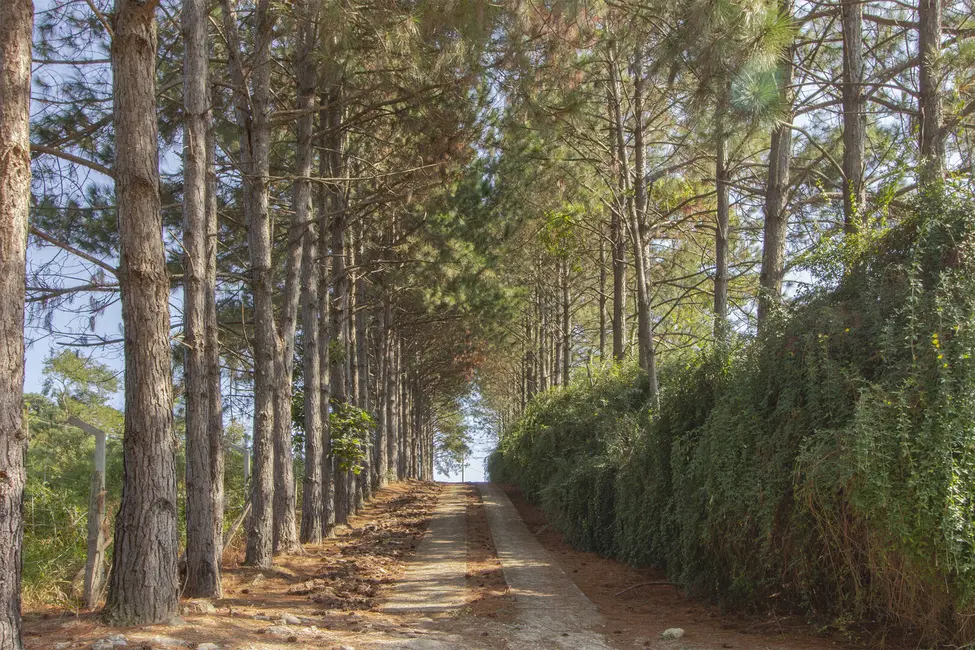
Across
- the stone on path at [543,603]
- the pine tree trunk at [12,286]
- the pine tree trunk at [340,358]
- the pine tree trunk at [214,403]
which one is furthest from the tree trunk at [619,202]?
the pine tree trunk at [12,286]

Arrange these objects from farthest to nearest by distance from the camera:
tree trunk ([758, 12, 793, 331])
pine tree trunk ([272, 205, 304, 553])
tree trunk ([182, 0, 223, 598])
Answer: tree trunk ([758, 12, 793, 331])
pine tree trunk ([272, 205, 304, 553])
tree trunk ([182, 0, 223, 598])

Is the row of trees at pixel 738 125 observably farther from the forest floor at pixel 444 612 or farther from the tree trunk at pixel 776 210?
the forest floor at pixel 444 612

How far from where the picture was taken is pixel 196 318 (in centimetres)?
776

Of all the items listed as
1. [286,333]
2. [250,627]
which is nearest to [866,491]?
[250,627]

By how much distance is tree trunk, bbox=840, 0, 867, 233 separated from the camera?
381 inches

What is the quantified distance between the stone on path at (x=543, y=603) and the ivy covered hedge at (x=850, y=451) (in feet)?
4.15

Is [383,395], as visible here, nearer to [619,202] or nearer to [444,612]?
[619,202]

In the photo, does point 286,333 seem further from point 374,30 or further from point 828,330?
point 828,330

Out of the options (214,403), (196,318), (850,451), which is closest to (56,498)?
(214,403)

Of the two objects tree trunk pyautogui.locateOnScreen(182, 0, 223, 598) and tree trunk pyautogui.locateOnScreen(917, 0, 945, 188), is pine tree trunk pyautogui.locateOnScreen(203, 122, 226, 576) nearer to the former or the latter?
tree trunk pyautogui.locateOnScreen(182, 0, 223, 598)

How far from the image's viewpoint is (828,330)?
6914mm

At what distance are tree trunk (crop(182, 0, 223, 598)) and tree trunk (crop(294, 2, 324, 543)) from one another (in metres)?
3.52

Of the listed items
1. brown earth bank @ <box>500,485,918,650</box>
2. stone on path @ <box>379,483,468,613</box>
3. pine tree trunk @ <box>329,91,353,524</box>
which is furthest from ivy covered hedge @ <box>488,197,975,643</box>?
pine tree trunk @ <box>329,91,353,524</box>

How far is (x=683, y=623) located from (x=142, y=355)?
524 cm
